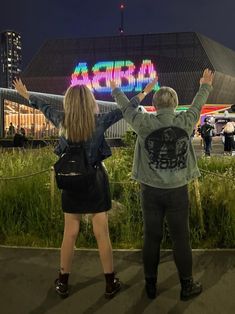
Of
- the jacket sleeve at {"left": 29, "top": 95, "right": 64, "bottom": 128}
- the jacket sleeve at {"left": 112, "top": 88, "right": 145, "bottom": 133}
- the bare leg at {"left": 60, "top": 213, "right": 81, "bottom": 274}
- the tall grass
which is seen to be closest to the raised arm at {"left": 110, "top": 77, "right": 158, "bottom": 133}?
the jacket sleeve at {"left": 112, "top": 88, "right": 145, "bottom": 133}

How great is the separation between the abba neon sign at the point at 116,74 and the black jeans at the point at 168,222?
202ft

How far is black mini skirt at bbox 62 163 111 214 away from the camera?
387 centimetres

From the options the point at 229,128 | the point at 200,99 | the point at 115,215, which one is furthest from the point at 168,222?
the point at 229,128

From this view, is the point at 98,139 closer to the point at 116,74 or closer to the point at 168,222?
the point at 168,222

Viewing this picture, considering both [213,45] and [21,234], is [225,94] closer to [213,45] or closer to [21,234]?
[213,45]

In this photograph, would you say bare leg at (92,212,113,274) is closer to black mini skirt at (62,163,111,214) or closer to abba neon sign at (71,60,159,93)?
black mini skirt at (62,163,111,214)

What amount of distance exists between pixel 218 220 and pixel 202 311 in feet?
7.06

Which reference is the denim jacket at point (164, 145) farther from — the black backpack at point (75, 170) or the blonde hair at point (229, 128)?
the blonde hair at point (229, 128)

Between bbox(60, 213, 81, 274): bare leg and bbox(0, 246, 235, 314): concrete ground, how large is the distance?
246mm

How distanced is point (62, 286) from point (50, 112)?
4.80 feet

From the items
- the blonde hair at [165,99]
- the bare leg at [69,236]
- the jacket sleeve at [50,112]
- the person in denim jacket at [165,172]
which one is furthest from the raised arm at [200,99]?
the bare leg at [69,236]

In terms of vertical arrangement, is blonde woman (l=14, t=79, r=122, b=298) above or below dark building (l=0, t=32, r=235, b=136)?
below

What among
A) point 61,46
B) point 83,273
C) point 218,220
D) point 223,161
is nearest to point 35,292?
point 83,273

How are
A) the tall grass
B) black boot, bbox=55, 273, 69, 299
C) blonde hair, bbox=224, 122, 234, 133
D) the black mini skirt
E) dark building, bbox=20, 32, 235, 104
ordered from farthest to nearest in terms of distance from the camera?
dark building, bbox=20, 32, 235, 104
blonde hair, bbox=224, 122, 234, 133
the tall grass
black boot, bbox=55, 273, 69, 299
the black mini skirt
